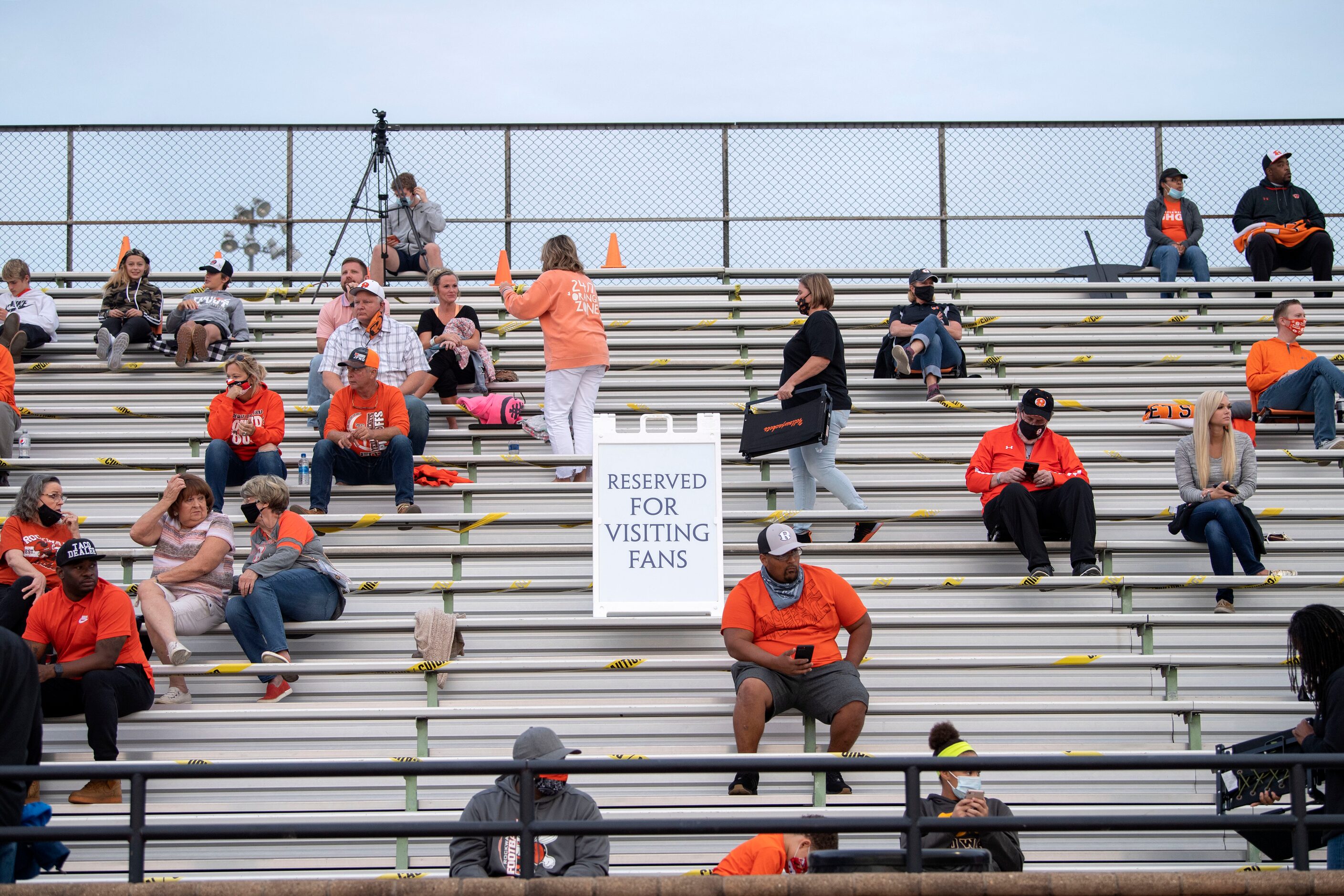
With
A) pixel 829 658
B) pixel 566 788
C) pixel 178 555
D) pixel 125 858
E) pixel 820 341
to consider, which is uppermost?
pixel 820 341

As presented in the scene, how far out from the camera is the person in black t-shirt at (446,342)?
9.36 m

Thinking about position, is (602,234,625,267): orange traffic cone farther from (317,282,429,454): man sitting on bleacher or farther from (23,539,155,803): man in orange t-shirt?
(23,539,155,803): man in orange t-shirt

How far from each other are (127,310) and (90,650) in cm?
512

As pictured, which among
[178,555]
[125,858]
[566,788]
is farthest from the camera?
[178,555]

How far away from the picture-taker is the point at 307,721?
21.6ft

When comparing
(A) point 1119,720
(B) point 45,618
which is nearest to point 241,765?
(B) point 45,618

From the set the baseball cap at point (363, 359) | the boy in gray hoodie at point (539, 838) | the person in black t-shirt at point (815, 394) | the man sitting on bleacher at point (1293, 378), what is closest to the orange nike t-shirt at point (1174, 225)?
the man sitting on bleacher at point (1293, 378)

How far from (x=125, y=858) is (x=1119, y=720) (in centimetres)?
473

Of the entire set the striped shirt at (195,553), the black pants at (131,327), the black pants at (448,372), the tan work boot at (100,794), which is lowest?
the tan work boot at (100,794)

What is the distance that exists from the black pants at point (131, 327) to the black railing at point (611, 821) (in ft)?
22.0

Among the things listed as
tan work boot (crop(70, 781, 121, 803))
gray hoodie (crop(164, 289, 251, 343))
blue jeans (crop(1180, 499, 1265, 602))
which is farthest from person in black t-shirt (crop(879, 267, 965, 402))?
tan work boot (crop(70, 781, 121, 803))

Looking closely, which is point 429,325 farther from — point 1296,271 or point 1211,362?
point 1296,271

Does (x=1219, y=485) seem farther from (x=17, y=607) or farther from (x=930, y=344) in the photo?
(x=17, y=607)

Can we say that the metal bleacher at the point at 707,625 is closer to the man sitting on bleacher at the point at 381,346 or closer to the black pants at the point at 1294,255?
the man sitting on bleacher at the point at 381,346
